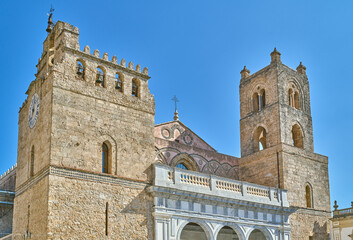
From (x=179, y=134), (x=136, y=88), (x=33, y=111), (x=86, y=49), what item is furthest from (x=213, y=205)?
(x=33, y=111)

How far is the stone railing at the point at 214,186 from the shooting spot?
61.6 feet

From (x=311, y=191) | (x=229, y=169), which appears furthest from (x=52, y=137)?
(x=311, y=191)

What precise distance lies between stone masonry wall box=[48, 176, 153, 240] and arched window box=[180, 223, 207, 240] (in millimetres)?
4412

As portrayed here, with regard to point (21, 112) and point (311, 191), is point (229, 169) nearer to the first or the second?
point (311, 191)

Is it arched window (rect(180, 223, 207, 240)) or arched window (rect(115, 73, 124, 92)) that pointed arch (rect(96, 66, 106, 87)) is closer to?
arched window (rect(115, 73, 124, 92))

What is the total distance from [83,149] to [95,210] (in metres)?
2.23

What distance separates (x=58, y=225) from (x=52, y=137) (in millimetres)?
3021

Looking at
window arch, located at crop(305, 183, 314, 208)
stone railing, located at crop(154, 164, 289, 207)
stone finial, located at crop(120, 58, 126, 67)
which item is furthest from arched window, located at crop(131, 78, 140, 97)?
window arch, located at crop(305, 183, 314, 208)

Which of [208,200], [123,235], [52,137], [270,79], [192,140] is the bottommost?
[123,235]

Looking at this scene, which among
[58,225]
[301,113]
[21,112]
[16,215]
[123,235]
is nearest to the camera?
[58,225]

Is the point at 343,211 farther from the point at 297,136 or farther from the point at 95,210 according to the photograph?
the point at 95,210

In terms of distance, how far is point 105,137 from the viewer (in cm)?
1778

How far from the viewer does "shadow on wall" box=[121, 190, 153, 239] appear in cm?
1744

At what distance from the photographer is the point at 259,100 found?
2639 cm
